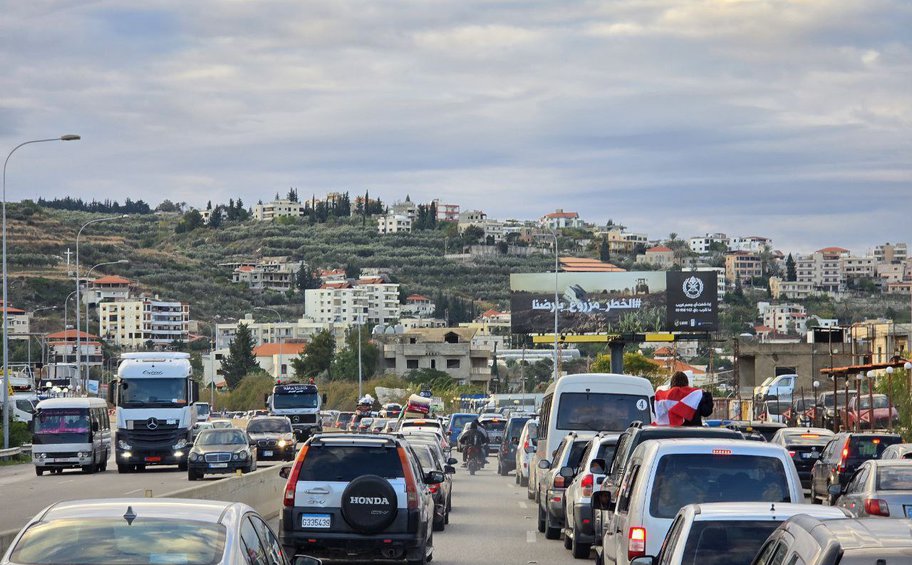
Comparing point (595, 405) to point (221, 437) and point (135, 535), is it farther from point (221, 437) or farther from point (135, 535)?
point (135, 535)

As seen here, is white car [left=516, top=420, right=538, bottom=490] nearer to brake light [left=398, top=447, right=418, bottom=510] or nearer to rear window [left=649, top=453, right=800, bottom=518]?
brake light [left=398, top=447, right=418, bottom=510]

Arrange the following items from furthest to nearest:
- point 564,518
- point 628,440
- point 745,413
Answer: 1. point 745,413
2. point 564,518
3. point 628,440

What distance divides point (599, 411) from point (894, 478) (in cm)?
815

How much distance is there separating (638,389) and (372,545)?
11.4 meters

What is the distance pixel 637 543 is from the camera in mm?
12602

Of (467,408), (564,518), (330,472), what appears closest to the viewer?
(330,472)

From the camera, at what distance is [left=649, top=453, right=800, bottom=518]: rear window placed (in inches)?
501

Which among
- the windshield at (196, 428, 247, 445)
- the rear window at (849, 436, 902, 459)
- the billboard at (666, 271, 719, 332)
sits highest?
the billboard at (666, 271, 719, 332)

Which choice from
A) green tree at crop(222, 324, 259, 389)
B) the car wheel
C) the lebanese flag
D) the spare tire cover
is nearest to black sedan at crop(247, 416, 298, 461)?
the car wheel

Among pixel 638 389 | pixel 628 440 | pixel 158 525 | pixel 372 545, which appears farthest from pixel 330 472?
pixel 638 389

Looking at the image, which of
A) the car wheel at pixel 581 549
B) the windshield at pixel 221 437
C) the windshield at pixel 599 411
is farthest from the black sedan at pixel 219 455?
the car wheel at pixel 581 549

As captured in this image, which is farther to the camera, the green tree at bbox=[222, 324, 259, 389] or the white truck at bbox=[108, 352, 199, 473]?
the green tree at bbox=[222, 324, 259, 389]

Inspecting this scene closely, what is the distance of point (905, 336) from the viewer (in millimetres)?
89938

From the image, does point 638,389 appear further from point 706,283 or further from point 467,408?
point 467,408
